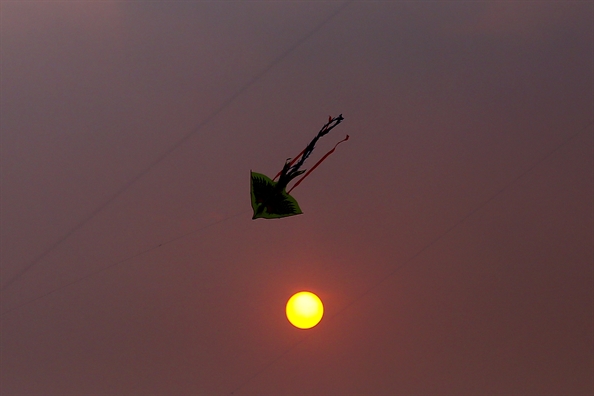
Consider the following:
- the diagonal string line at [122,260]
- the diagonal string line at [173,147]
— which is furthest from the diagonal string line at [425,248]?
the diagonal string line at [173,147]

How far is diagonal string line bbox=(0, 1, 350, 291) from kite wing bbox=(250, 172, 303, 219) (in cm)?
115

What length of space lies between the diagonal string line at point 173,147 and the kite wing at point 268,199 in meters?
1.15

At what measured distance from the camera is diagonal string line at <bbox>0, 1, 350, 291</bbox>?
5490 millimetres

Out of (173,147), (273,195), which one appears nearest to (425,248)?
(273,195)

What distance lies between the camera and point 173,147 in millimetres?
5660

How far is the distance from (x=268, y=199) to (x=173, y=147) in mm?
1295

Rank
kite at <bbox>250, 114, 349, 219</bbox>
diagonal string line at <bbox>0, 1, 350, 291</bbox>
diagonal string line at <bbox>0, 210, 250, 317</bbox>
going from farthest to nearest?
diagonal string line at <bbox>0, 210, 250, 317</bbox> → diagonal string line at <bbox>0, 1, 350, 291</bbox> → kite at <bbox>250, 114, 349, 219</bbox>

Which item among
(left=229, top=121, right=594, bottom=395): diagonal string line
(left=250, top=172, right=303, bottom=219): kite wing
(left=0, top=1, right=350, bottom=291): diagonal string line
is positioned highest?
(left=0, top=1, right=350, bottom=291): diagonal string line

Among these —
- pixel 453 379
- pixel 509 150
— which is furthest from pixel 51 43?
pixel 453 379

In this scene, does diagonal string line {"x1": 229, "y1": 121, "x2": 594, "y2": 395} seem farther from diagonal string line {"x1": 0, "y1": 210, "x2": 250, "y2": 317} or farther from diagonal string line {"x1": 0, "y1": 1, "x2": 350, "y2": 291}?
diagonal string line {"x1": 0, "y1": 1, "x2": 350, "y2": 291}

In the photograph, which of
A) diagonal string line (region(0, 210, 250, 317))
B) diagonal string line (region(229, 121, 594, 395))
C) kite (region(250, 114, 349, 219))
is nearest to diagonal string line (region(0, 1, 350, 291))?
diagonal string line (region(0, 210, 250, 317))

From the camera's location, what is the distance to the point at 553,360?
5918 mm

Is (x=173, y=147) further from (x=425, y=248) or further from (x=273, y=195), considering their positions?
(x=425, y=248)

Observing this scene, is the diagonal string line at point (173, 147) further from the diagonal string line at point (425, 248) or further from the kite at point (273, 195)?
the diagonal string line at point (425, 248)
